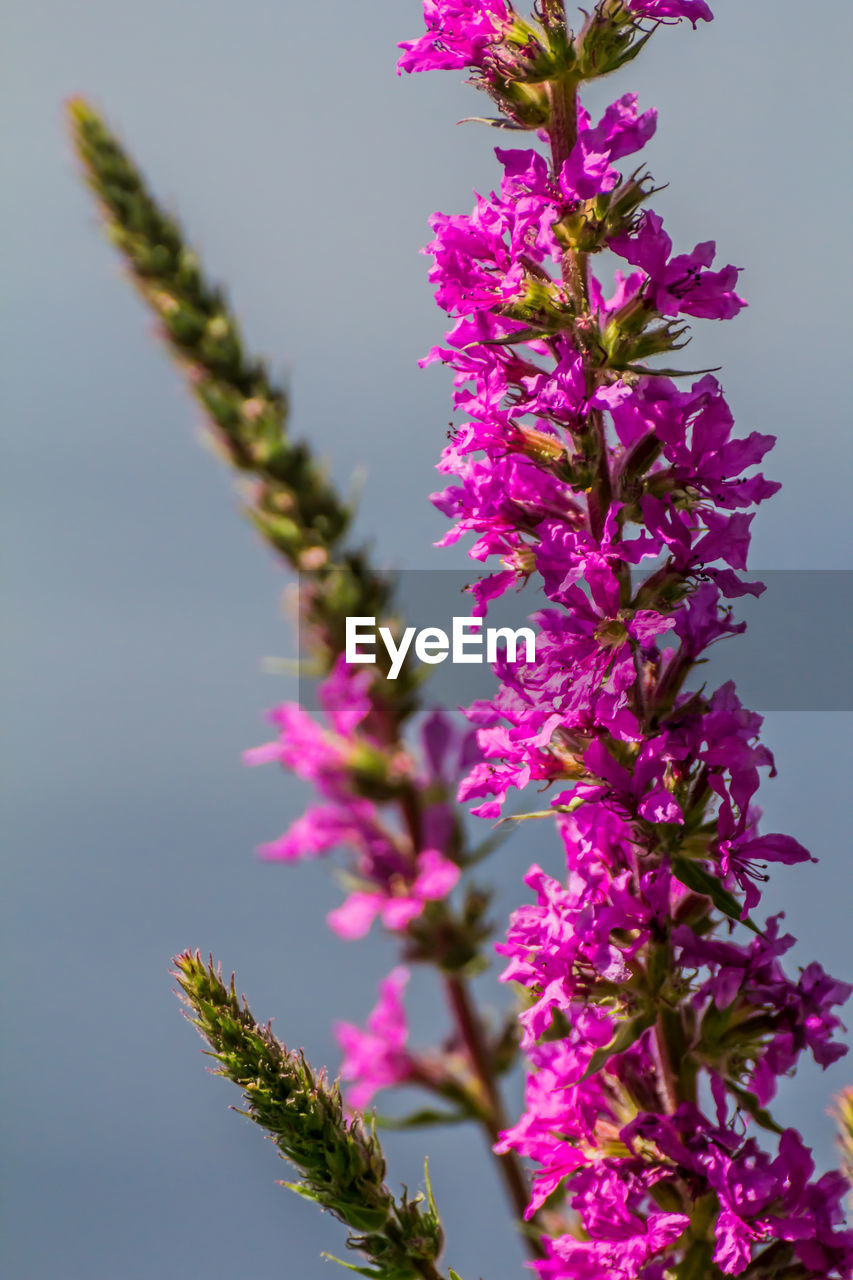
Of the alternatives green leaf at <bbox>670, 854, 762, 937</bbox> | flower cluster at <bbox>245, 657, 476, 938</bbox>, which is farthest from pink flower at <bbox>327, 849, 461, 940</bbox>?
green leaf at <bbox>670, 854, 762, 937</bbox>

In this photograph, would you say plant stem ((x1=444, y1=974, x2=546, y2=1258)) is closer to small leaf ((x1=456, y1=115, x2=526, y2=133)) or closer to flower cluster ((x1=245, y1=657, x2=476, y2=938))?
flower cluster ((x1=245, y1=657, x2=476, y2=938))

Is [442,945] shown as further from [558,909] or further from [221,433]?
[221,433]

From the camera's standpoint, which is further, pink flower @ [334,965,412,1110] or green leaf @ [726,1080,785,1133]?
pink flower @ [334,965,412,1110]

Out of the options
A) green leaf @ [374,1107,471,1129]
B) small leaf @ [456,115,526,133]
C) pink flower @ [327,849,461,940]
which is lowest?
green leaf @ [374,1107,471,1129]

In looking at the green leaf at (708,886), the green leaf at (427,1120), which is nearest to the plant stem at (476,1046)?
the green leaf at (427,1120)

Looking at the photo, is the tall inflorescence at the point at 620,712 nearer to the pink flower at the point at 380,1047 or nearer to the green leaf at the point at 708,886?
the green leaf at the point at 708,886

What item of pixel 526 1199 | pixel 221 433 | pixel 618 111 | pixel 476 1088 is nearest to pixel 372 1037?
pixel 476 1088

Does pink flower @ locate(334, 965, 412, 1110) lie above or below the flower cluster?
below
